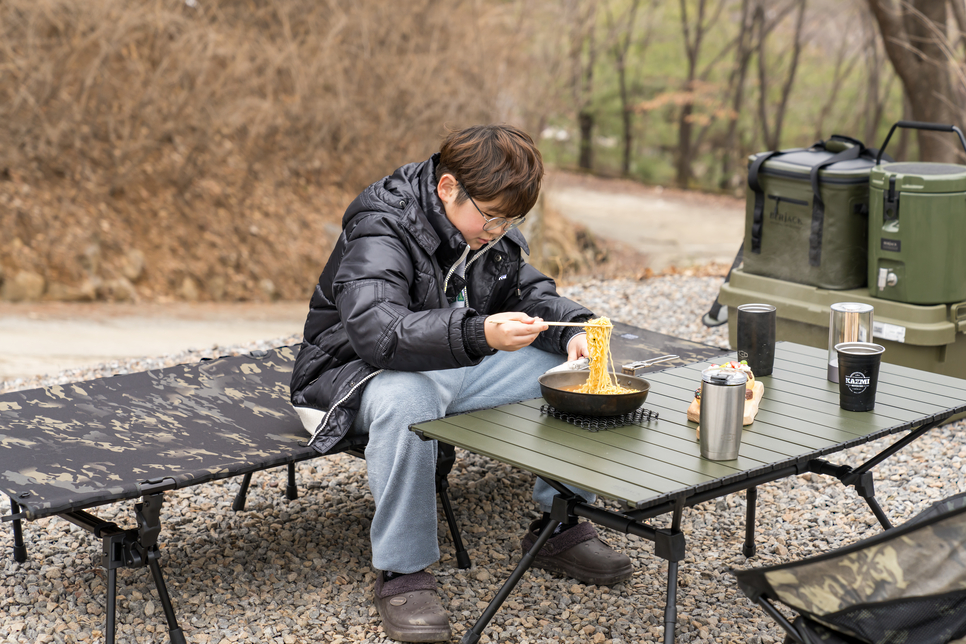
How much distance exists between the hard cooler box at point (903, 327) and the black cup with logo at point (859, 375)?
1836 millimetres

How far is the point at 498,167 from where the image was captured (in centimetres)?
265

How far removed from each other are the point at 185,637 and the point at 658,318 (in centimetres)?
412

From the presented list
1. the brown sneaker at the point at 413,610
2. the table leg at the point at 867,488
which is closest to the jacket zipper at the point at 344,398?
the brown sneaker at the point at 413,610

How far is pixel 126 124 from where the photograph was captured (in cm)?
912

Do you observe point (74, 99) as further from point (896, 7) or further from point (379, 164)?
point (896, 7)

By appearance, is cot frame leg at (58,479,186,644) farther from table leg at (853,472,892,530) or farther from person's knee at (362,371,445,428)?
table leg at (853,472,892,530)

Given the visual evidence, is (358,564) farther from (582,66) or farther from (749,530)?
(582,66)

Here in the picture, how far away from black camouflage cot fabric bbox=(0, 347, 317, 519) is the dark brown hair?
893mm

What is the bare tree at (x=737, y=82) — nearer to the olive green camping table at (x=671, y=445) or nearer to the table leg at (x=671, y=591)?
the olive green camping table at (x=671, y=445)

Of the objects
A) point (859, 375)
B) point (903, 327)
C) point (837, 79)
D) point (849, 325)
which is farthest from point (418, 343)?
point (837, 79)

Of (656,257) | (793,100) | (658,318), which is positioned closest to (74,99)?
(658,318)

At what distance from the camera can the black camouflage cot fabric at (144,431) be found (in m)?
2.56

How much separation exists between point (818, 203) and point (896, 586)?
3058 mm

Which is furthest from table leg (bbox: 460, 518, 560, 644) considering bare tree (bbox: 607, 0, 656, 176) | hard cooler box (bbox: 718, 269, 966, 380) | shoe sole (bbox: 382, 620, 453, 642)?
bare tree (bbox: 607, 0, 656, 176)
